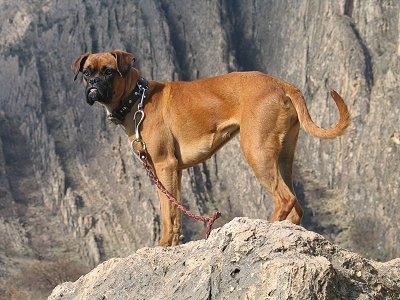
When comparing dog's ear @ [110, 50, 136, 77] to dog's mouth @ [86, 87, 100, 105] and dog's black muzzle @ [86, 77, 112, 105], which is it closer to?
dog's black muzzle @ [86, 77, 112, 105]

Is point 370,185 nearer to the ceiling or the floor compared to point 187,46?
nearer to the floor

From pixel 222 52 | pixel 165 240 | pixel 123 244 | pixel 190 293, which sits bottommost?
pixel 123 244

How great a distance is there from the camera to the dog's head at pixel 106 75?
9914 mm

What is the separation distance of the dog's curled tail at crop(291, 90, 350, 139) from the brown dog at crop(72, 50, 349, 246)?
1 centimetres

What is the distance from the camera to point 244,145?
9.37 metres

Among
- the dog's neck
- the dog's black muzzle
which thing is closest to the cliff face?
the dog's neck

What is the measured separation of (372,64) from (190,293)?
122774mm

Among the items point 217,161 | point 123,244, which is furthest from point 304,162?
point 123,244

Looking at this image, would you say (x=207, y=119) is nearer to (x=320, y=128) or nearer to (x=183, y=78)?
(x=320, y=128)

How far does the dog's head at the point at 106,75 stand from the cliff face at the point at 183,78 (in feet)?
317

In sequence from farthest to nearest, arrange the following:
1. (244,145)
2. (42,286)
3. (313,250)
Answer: (42,286), (244,145), (313,250)

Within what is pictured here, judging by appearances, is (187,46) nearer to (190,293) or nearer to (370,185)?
(370,185)

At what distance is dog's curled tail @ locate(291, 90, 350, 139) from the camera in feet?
29.9

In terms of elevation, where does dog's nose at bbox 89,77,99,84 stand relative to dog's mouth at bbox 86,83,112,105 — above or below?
above
